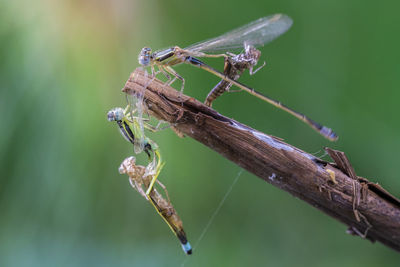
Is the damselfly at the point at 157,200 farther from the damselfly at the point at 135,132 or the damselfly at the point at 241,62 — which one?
the damselfly at the point at 241,62

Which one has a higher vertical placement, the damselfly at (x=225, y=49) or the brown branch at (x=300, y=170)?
the damselfly at (x=225, y=49)

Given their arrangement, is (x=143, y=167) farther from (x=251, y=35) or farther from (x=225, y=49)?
(x=251, y=35)

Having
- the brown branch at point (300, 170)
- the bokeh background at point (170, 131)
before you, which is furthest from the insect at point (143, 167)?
the brown branch at point (300, 170)

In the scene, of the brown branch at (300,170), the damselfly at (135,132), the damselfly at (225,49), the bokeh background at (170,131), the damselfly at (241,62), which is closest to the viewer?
the brown branch at (300,170)

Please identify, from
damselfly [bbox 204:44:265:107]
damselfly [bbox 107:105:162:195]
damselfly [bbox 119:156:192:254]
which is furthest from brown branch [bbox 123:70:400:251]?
damselfly [bbox 204:44:265:107]

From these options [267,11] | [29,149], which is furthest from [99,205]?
[267,11]

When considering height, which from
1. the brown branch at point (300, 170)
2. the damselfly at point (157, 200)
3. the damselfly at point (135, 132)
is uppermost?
the brown branch at point (300, 170)

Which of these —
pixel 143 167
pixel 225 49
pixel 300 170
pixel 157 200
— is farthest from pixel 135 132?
pixel 300 170
